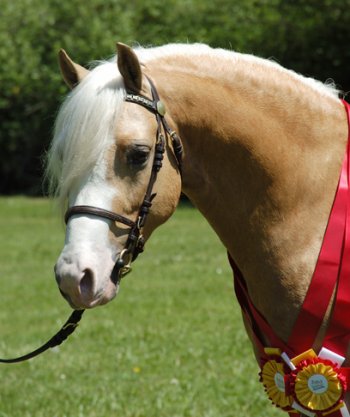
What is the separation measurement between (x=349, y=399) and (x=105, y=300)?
1.03m

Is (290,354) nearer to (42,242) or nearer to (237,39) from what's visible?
(42,242)

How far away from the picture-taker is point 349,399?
2900 millimetres

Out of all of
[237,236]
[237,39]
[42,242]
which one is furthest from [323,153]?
[237,39]

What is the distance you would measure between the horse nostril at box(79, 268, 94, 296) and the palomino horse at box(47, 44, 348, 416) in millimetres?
93

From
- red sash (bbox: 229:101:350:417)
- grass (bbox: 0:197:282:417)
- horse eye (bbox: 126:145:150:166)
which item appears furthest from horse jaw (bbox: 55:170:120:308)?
red sash (bbox: 229:101:350:417)

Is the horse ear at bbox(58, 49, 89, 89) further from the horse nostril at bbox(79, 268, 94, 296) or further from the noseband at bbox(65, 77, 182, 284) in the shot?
the horse nostril at bbox(79, 268, 94, 296)

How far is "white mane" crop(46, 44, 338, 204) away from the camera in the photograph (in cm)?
256

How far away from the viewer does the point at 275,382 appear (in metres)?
2.97

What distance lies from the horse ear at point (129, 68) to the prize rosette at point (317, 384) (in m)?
1.17

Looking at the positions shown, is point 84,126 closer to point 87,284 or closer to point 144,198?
point 144,198

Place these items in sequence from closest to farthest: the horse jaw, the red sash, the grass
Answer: the horse jaw → the red sash → the grass

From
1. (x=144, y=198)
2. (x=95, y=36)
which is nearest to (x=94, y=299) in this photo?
(x=144, y=198)

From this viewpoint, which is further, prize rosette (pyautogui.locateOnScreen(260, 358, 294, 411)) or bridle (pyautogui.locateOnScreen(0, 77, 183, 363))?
prize rosette (pyautogui.locateOnScreen(260, 358, 294, 411))

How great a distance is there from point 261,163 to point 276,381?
0.84m
